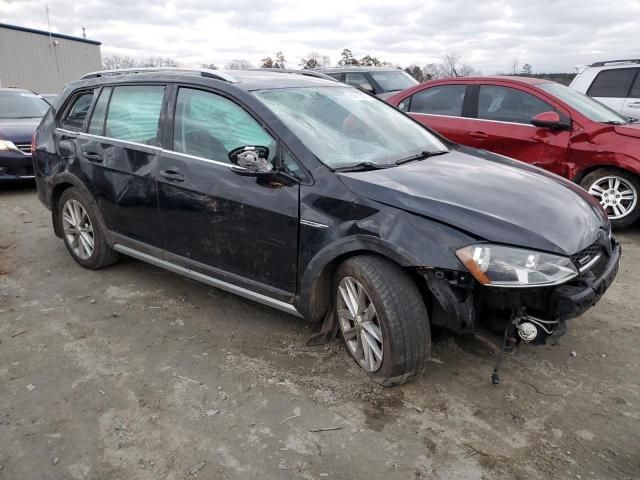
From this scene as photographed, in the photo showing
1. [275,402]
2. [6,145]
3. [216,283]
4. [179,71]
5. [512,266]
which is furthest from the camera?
[6,145]

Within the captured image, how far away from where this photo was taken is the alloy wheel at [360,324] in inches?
114

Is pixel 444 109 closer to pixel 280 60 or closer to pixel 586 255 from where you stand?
pixel 586 255

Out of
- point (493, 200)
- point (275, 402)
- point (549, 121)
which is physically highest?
point (549, 121)

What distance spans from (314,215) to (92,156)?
2331mm

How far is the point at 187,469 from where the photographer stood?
92.4 inches

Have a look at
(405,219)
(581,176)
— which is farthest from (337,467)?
(581,176)

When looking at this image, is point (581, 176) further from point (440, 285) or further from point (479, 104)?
point (440, 285)

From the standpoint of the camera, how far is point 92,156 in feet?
14.0

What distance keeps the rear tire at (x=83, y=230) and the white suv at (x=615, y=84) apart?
7741mm

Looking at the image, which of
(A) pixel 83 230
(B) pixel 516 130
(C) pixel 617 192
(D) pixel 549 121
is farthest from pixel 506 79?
(A) pixel 83 230

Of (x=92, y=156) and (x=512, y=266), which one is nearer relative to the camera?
(x=512, y=266)

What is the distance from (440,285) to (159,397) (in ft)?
5.45


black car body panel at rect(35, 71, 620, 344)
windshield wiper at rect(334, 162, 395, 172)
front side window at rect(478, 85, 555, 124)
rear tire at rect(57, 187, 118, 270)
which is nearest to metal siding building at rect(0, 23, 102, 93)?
rear tire at rect(57, 187, 118, 270)

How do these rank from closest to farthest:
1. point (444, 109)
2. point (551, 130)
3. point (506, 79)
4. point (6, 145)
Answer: point (551, 130), point (506, 79), point (444, 109), point (6, 145)
